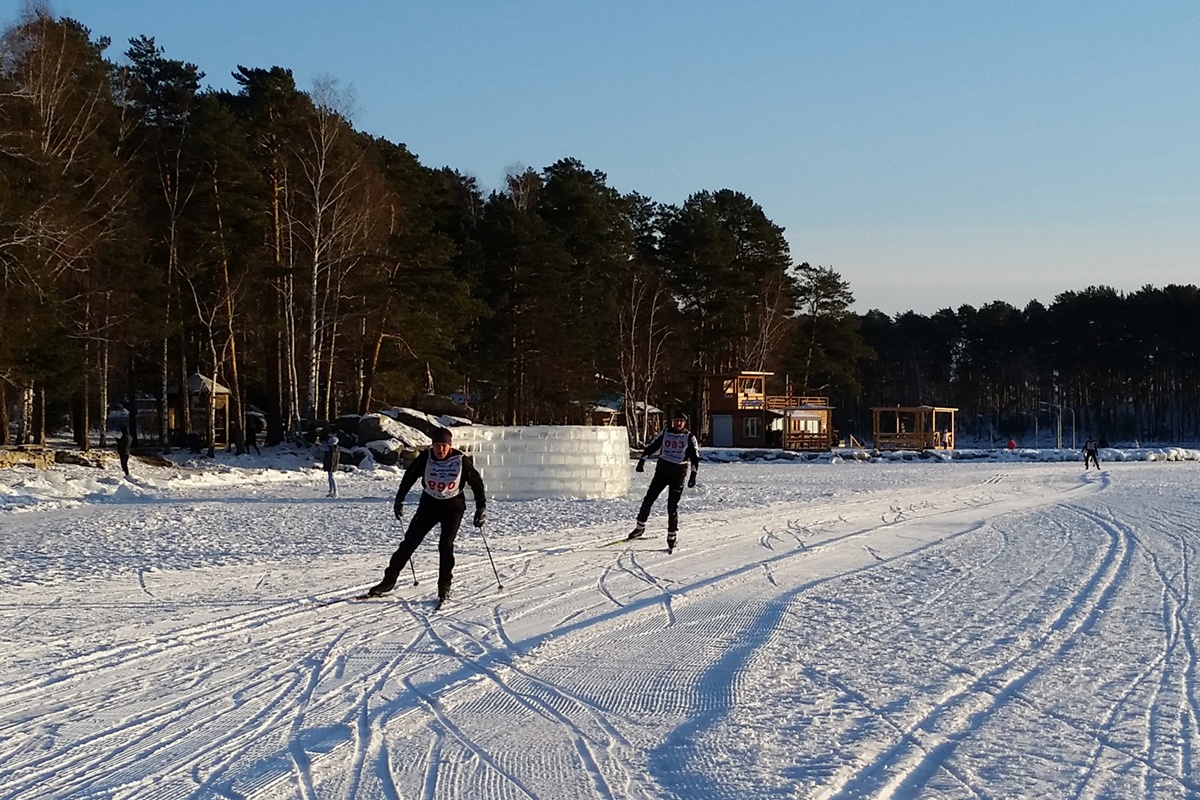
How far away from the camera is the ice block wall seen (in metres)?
22.7

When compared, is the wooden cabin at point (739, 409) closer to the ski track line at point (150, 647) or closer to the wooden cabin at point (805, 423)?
the wooden cabin at point (805, 423)

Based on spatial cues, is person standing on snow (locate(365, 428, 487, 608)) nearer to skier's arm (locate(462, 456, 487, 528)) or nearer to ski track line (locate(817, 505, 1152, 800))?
skier's arm (locate(462, 456, 487, 528))

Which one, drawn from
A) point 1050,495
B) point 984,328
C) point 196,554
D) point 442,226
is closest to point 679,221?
point 442,226

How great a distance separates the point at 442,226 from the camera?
50344mm

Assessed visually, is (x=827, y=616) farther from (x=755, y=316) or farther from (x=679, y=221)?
(x=755, y=316)

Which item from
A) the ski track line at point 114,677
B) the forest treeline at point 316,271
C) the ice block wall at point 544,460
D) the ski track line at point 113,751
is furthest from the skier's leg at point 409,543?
the forest treeline at point 316,271

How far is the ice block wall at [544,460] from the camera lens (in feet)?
74.6

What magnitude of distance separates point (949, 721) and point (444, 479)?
5.21 metres

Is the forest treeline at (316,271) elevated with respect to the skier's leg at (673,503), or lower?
elevated

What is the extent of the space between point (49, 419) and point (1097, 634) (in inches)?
1955

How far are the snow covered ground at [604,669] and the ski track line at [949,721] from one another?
0.07 feet

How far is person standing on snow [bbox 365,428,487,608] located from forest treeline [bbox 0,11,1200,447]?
55.3 feet

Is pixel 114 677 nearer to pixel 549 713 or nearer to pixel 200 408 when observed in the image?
pixel 549 713

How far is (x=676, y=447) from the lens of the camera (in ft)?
48.7
